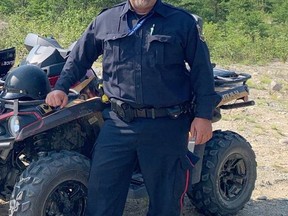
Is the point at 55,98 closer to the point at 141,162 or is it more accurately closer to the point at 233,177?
the point at 141,162

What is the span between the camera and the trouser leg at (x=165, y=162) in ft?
12.2

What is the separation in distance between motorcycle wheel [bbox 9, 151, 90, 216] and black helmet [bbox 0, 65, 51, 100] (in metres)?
0.39

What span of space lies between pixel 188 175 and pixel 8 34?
12.2 meters

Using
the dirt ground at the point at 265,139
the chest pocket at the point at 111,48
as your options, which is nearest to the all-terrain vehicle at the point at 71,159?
the dirt ground at the point at 265,139

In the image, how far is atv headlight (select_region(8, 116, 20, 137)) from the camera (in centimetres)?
374

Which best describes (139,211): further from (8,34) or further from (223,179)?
(8,34)

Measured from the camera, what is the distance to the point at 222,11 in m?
27.7

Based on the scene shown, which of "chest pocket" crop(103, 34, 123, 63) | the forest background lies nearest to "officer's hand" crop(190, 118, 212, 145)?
"chest pocket" crop(103, 34, 123, 63)

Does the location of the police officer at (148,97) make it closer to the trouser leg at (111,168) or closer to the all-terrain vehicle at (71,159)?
the trouser leg at (111,168)

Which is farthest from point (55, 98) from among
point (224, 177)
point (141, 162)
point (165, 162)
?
point (224, 177)

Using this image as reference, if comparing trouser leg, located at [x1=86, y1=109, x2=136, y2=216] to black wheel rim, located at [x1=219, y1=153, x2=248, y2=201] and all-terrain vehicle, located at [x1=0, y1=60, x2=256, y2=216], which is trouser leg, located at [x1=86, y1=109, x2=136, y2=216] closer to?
all-terrain vehicle, located at [x1=0, y1=60, x2=256, y2=216]

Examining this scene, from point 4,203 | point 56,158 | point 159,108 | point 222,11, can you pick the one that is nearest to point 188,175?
point 159,108

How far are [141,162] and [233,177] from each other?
1430mm

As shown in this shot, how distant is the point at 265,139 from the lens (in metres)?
7.30
